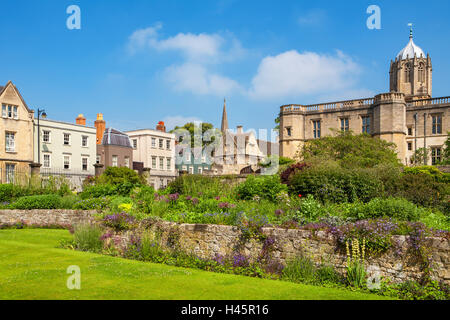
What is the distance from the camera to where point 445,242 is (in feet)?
23.9

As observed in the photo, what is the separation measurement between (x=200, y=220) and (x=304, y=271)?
139 inches

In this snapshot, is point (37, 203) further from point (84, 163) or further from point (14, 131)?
point (84, 163)

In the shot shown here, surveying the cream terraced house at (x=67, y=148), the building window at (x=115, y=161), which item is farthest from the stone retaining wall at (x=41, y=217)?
the building window at (x=115, y=161)

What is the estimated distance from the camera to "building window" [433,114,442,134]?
155ft

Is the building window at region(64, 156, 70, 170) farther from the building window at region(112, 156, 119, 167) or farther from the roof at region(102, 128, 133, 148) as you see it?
the building window at region(112, 156, 119, 167)

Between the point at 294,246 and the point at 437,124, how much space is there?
45.6 meters

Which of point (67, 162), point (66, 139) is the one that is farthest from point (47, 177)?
point (66, 139)

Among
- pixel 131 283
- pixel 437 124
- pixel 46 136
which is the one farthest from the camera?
pixel 437 124


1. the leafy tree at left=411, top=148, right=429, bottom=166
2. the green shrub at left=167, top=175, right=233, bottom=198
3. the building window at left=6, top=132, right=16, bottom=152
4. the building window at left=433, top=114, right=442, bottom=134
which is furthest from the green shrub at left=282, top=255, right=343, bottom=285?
the building window at left=433, top=114, right=442, bottom=134

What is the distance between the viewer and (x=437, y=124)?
47.4m

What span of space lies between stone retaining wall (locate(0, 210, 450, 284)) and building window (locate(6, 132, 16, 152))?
32.1 meters

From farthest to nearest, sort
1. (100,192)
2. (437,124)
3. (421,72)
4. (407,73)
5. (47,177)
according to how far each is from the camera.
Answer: (407,73)
(421,72)
(437,124)
(47,177)
(100,192)

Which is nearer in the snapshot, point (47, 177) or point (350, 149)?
point (350, 149)

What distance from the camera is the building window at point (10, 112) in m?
38.8
